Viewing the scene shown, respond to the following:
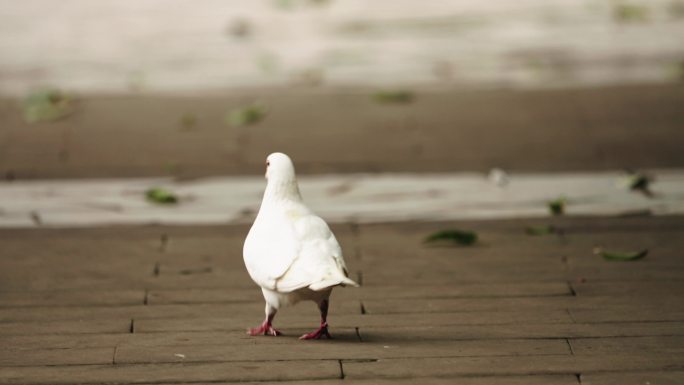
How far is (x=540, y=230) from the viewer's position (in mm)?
5855

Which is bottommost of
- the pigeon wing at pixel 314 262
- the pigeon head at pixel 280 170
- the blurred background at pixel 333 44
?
the pigeon wing at pixel 314 262

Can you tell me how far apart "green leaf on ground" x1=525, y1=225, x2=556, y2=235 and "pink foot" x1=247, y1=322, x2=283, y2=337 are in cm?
195

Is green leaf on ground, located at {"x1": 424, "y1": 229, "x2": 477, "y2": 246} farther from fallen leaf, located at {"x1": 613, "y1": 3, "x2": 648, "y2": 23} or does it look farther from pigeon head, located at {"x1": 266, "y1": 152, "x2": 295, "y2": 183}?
fallen leaf, located at {"x1": 613, "y1": 3, "x2": 648, "y2": 23}

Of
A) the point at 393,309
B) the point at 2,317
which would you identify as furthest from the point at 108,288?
the point at 393,309

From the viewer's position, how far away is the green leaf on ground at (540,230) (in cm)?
584

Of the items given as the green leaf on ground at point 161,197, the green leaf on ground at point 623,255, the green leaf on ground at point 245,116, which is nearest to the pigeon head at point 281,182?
the green leaf on ground at point 623,255

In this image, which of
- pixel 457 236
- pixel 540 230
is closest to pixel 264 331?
pixel 457 236

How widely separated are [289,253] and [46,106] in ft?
17.3

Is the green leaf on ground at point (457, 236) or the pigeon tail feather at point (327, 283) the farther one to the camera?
the green leaf on ground at point (457, 236)

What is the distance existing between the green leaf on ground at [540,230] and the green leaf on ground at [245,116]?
2999 millimetres

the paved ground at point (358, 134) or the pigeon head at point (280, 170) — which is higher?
the paved ground at point (358, 134)

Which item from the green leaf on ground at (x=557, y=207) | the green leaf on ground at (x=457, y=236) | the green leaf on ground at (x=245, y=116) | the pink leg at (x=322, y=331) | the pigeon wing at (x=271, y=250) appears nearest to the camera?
the pigeon wing at (x=271, y=250)

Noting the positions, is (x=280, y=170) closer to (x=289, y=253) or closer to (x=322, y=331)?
(x=289, y=253)

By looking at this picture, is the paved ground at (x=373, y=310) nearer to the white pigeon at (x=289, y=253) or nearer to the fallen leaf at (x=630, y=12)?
the white pigeon at (x=289, y=253)
